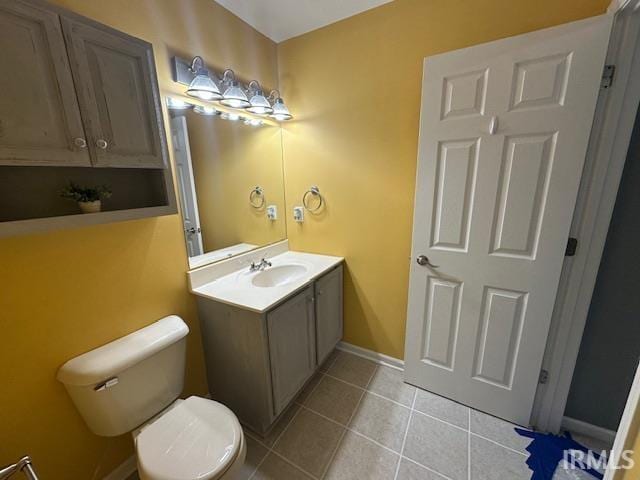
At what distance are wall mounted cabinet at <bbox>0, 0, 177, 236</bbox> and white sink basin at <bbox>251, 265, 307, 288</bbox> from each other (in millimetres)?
785

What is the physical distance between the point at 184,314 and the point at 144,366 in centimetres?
37

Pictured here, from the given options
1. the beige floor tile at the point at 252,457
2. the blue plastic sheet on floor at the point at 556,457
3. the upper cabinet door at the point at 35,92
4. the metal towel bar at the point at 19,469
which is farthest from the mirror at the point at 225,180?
the blue plastic sheet on floor at the point at 556,457

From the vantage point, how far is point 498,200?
1326 mm

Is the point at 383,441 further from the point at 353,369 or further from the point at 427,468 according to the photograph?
the point at 353,369

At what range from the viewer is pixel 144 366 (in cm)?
112

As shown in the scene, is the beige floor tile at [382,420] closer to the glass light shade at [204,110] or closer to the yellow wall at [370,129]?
the yellow wall at [370,129]

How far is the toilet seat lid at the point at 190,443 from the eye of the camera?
902mm

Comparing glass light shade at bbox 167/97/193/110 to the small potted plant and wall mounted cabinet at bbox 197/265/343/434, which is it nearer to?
the small potted plant

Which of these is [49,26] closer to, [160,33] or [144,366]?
[160,33]

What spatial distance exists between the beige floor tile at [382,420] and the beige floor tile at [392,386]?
0.05 meters

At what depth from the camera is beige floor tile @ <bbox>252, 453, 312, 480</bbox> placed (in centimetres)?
126

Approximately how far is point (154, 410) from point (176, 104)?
152cm

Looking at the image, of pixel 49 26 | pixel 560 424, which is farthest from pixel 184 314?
pixel 560 424

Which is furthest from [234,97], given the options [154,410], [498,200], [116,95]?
[154,410]
